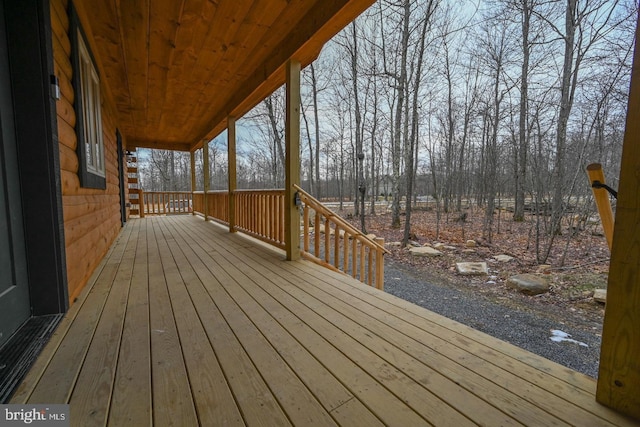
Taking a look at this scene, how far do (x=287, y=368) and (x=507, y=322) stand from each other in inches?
128

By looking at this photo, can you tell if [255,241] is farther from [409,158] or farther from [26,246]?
[409,158]

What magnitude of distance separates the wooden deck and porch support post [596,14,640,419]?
12 cm

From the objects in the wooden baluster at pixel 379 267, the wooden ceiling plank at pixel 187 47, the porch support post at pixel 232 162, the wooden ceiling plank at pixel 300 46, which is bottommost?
the wooden baluster at pixel 379 267

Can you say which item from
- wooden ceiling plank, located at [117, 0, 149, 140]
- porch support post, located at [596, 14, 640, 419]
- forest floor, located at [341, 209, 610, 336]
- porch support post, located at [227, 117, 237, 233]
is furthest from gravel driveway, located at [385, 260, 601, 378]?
wooden ceiling plank, located at [117, 0, 149, 140]

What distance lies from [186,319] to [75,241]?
44.9 inches

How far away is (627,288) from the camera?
971 millimetres

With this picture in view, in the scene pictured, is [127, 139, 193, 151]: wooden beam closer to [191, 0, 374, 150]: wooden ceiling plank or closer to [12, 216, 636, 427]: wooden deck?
[191, 0, 374, 150]: wooden ceiling plank

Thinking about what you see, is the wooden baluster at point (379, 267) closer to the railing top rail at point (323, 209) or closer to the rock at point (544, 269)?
the railing top rail at point (323, 209)

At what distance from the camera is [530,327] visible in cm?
326

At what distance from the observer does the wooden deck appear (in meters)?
1.02

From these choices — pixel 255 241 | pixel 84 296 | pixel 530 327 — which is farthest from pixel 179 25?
pixel 530 327

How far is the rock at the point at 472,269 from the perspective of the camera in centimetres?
526

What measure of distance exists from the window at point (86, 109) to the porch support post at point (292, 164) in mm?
1818

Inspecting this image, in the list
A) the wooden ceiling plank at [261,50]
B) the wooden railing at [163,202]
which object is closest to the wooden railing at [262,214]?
→ the wooden ceiling plank at [261,50]
